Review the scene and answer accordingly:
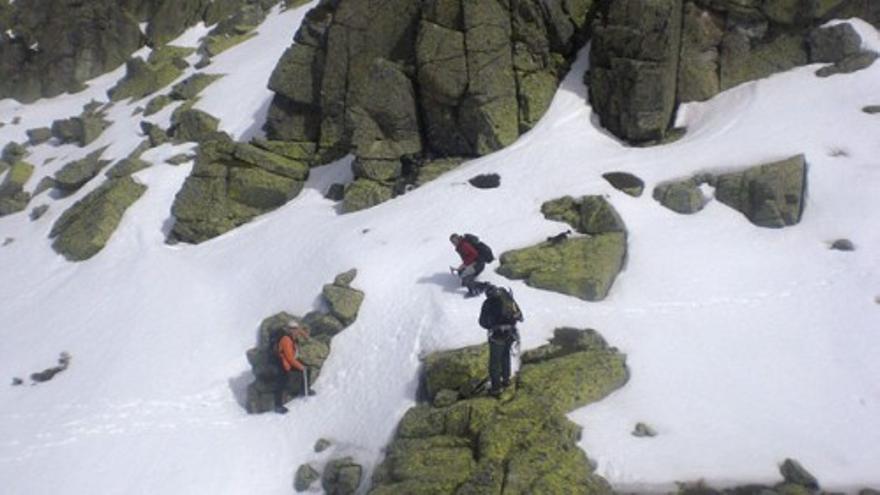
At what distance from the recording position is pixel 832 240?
20.5m

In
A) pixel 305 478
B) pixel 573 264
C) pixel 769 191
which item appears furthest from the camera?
pixel 769 191

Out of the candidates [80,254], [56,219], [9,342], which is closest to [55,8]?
[56,219]

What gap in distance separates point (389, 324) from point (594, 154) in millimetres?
10544

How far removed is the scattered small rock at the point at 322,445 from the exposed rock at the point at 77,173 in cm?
2289

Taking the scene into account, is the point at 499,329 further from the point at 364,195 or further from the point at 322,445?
the point at 364,195

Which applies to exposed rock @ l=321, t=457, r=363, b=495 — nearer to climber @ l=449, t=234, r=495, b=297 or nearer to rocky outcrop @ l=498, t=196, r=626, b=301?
climber @ l=449, t=234, r=495, b=297

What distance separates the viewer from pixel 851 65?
2606 cm

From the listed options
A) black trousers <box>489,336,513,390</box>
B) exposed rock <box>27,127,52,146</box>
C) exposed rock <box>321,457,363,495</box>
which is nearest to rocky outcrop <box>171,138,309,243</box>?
exposed rock <box>321,457,363,495</box>

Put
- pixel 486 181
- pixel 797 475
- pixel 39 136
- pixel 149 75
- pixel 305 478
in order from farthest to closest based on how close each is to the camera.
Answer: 1. pixel 149 75
2. pixel 39 136
3. pixel 486 181
4. pixel 305 478
5. pixel 797 475

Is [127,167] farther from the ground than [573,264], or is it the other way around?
[573,264]

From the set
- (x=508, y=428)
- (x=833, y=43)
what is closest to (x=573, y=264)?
(x=508, y=428)

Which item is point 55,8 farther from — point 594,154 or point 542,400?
point 542,400

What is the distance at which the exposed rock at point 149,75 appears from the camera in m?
43.2

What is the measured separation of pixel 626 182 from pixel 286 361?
1244 centimetres
